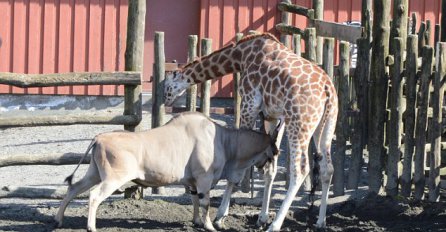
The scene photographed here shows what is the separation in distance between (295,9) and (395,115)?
23.3 feet

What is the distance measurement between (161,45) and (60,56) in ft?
29.0

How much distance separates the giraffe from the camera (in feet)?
35.3

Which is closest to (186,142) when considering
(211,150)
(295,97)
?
(211,150)

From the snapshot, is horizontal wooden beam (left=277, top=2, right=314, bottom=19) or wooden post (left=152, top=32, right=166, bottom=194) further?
horizontal wooden beam (left=277, top=2, right=314, bottom=19)

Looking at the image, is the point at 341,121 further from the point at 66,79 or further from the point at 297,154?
the point at 66,79

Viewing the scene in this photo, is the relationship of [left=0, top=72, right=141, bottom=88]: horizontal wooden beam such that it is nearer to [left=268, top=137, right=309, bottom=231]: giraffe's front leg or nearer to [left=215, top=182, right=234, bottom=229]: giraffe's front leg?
[left=215, top=182, right=234, bottom=229]: giraffe's front leg

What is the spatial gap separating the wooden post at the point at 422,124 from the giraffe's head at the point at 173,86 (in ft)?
8.81

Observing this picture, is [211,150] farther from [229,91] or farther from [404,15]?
[229,91]

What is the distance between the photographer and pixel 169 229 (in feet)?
34.8

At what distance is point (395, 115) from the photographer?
39.5 ft

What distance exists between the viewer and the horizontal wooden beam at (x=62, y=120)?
11.4 m

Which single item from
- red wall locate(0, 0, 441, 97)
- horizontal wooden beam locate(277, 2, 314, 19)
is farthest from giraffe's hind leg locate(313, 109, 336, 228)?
red wall locate(0, 0, 441, 97)

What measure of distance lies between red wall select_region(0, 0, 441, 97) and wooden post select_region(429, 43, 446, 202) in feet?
30.6

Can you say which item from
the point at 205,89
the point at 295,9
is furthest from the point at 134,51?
the point at 295,9
